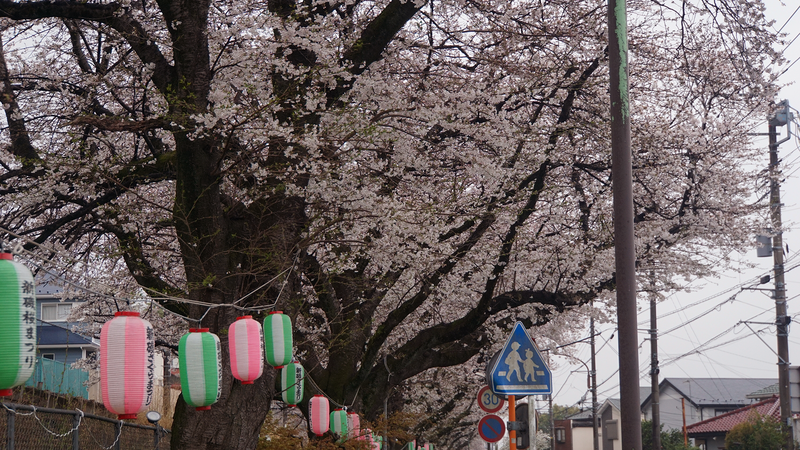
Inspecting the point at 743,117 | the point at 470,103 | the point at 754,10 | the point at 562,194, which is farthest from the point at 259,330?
the point at 743,117

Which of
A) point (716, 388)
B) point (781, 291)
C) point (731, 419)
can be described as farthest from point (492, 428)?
point (716, 388)

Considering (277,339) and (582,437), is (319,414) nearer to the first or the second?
(277,339)

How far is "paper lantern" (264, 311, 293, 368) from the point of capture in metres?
7.52

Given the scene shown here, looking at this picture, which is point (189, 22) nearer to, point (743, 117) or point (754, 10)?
point (754, 10)

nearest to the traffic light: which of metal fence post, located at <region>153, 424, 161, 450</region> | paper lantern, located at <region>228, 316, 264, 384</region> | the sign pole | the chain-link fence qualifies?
the sign pole

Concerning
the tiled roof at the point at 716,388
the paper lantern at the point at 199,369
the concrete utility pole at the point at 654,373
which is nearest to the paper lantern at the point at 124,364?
the paper lantern at the point at 199,369

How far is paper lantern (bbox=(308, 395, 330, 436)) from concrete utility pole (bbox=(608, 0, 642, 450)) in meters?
7.49

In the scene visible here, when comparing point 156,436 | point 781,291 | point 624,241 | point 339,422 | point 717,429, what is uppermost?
point 781,291

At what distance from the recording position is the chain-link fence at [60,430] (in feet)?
23.3

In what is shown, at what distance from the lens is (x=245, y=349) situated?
6.95 m

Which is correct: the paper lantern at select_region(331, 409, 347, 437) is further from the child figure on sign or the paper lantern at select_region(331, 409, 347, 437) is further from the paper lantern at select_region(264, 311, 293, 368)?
the child figure on sign

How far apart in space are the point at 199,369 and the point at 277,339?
1.50 metres

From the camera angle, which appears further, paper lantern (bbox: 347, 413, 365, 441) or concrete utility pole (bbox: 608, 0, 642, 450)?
paper lantern (bbox: 347, 413, 365, 441)

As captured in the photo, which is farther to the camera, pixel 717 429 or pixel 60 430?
pixel 717 429
